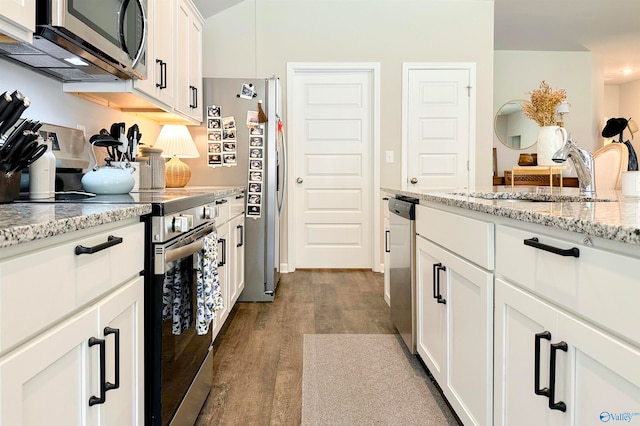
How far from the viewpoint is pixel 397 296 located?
8.66 ft

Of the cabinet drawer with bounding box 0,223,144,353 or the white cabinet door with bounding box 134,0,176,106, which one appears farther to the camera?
the white cabinet door with bounding box 134,0,176,106

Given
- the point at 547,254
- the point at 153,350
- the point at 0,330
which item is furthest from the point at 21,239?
the point at 547,254

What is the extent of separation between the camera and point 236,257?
3105 millimetres

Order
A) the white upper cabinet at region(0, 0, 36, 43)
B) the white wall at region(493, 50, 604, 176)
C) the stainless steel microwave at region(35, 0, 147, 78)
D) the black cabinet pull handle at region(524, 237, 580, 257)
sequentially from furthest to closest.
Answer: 1. the white wall at region(493, 50, 604, 176)
2. the stainless steel microwave at region(35, 0, 147, 78)
3. the white upper cabinet at region(0, 0, 36, 43)
4. the black cabinet pull handle at region(524, 237, 580, 257)

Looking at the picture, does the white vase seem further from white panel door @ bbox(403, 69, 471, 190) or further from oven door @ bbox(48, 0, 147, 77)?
white panel door @ bbox(403, 69, 471, 190)

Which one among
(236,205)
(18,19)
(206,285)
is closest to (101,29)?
(18,19)

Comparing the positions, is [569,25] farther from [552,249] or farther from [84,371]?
[84,371]

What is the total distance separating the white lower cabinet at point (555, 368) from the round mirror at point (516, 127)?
229 inches

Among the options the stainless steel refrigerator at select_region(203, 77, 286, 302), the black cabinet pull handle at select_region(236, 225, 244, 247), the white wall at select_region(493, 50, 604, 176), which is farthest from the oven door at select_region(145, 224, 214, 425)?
the white wall at select_region(493, 50, 604, 176)

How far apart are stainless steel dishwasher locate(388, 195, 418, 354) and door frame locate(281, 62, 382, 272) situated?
190 cm

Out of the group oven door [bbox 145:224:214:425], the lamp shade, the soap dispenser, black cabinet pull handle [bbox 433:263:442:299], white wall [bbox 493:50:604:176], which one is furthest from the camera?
white wall [bbox 493:50:604:176]

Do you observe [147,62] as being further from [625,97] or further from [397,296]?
[625,97]

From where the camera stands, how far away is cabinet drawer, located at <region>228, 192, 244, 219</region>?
2.95 meters

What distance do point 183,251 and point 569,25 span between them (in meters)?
5.69
